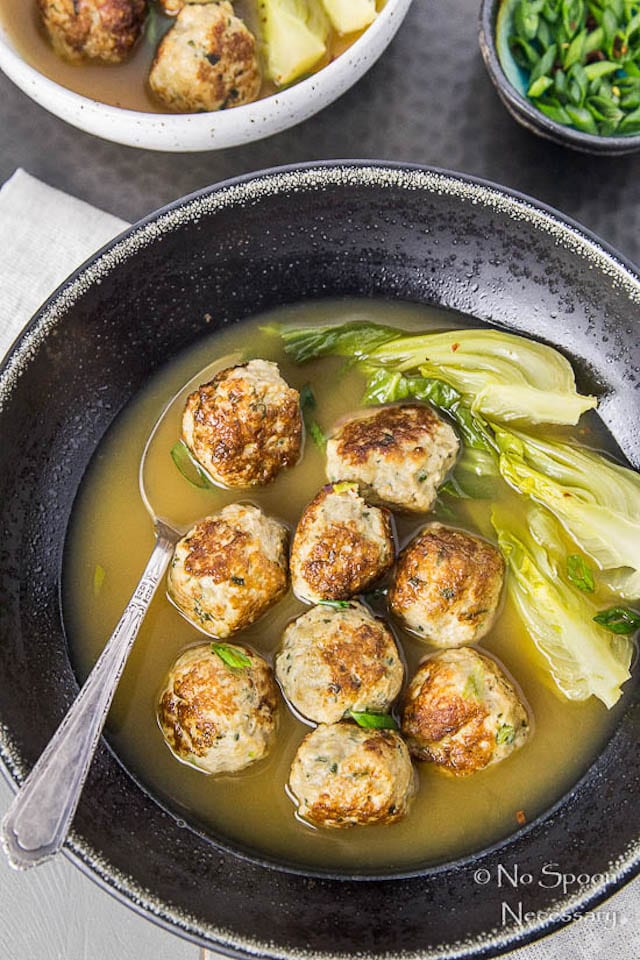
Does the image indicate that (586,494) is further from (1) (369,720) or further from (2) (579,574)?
(1) (369,720)

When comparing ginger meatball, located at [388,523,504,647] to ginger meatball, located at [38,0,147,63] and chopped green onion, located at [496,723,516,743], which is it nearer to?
chopped green onion, located at [496,723,516,743]

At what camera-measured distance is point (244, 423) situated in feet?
9.21

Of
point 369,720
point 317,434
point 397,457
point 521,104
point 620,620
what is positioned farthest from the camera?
point 521,104

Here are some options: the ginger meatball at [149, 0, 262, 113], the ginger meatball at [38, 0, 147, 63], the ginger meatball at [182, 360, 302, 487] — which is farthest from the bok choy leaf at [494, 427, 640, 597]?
the ginger meatball at [38, 0, 147, 63]

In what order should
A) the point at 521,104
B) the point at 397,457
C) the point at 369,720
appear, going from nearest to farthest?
1. the point at 369,720
2. the point at 397,457
3. the point at 521,104

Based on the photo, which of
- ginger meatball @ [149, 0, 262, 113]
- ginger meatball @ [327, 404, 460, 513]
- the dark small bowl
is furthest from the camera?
the dark small bowl

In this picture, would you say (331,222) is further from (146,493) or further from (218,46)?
(146,493)

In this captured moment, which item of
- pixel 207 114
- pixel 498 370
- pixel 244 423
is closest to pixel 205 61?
pixel 207 114

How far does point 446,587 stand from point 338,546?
34 cm

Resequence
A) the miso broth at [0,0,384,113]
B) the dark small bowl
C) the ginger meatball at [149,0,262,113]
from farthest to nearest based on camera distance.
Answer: the dark small bowl → the miso broth at [0,0,384,113] → the ginger meatball at [149,0,262,113]

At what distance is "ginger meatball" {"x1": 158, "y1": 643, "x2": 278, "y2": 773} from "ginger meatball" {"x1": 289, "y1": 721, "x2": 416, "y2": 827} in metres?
A: 0.15

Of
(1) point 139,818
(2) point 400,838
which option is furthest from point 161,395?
(2) point 400,838

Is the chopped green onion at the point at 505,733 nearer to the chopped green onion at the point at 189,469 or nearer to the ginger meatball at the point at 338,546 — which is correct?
the ginger meatball at the point at 338,546

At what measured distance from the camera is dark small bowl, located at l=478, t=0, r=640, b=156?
3.36 m
